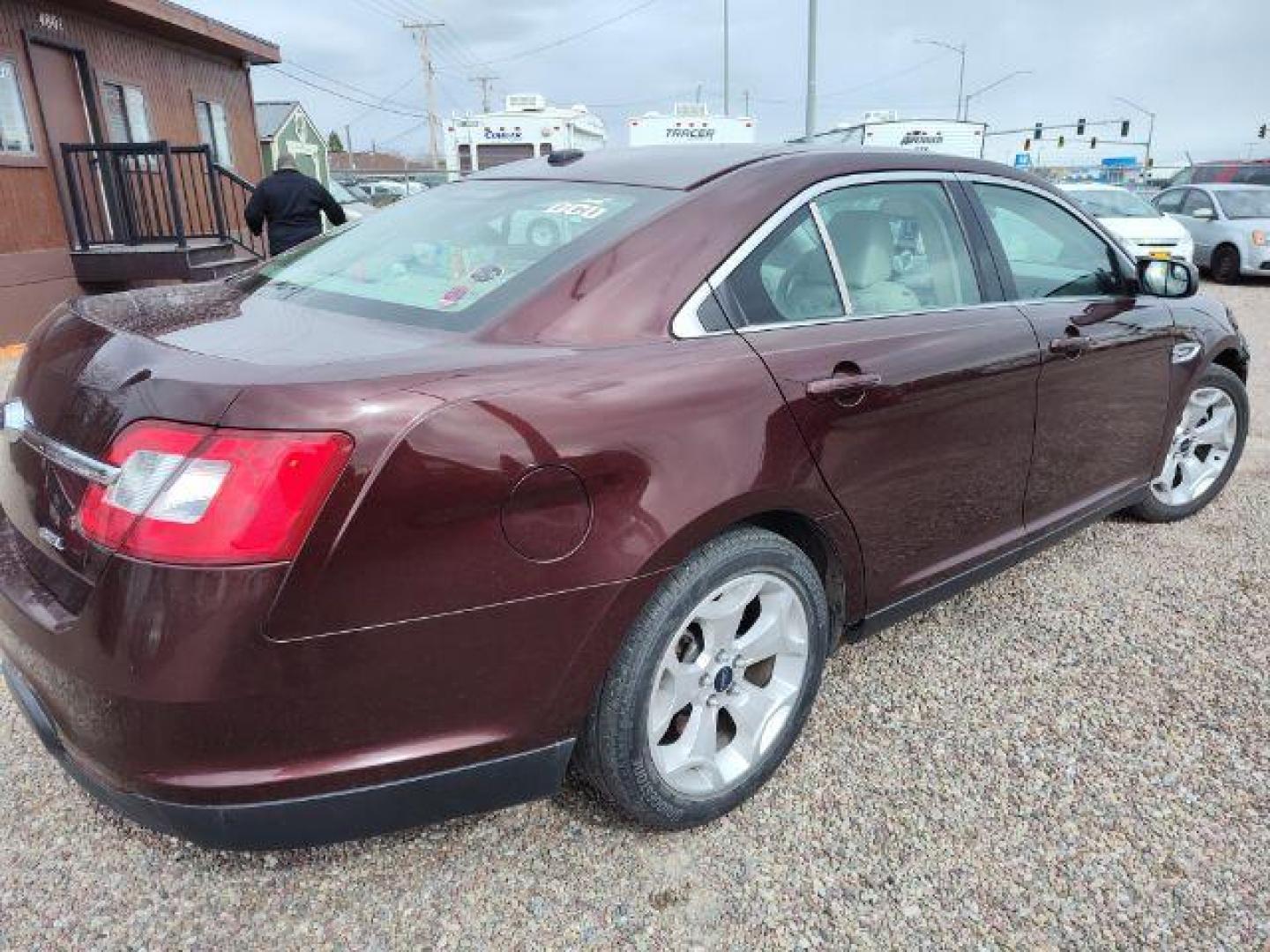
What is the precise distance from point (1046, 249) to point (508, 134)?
70.0 feet

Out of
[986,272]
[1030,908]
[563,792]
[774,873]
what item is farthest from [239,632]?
[986,272]

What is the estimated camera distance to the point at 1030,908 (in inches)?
78.0

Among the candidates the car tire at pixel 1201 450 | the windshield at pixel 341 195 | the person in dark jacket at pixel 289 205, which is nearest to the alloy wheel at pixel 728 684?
the car tire at pixel 1201 450

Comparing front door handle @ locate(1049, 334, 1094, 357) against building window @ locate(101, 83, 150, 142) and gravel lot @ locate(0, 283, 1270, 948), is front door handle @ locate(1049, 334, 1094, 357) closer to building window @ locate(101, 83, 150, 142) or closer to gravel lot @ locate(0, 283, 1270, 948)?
gravel lot @ locate(0, 283, 1270, 948)

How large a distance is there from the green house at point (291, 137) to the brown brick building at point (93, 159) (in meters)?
6.49

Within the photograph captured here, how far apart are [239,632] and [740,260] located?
1359 millimetres

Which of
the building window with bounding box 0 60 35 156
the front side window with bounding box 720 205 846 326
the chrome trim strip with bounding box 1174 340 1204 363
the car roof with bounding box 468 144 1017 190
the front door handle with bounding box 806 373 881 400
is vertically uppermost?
the building window with bounding box 0 60 35 156

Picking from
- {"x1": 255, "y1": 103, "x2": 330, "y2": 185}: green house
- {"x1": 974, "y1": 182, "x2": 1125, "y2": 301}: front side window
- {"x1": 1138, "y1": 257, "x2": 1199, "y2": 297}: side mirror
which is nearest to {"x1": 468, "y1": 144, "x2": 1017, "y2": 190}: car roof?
{"x1": 974, "y1": 182, "x2": 1125, "y2": 301}: front side window

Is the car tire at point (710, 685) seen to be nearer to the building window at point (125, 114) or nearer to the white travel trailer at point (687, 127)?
the building window at point (125, 114)

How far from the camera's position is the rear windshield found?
203cm

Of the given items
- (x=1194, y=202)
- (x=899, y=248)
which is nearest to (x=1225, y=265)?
(x=1194, y=202)

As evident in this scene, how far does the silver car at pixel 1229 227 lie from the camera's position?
1342cm

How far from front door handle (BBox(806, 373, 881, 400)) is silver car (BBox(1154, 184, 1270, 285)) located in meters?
14.2

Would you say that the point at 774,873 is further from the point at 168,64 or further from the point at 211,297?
the point at 168,64
